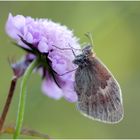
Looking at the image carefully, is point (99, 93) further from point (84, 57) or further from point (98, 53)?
point (98, 53)

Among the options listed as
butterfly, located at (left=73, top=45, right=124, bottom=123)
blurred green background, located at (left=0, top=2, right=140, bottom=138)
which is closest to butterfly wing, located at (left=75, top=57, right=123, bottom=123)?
butterfly, located at (left=73, top=45, right=124, bottom=123)

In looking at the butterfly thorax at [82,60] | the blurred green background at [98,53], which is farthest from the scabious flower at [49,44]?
the blurred green background at [98,53]

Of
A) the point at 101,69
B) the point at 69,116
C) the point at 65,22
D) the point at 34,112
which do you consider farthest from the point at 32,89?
the point at 101,69

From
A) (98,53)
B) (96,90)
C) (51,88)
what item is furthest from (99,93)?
(98,53)

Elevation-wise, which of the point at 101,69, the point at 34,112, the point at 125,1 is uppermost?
the point at 125,1

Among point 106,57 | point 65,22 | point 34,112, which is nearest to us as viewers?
point 34,112

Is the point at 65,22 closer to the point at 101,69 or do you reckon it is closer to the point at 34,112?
the point at 34,112

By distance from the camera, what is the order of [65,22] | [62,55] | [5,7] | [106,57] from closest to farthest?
1. [62,55]
2. [5,7]
3. [65,22]
4. [106,57]
